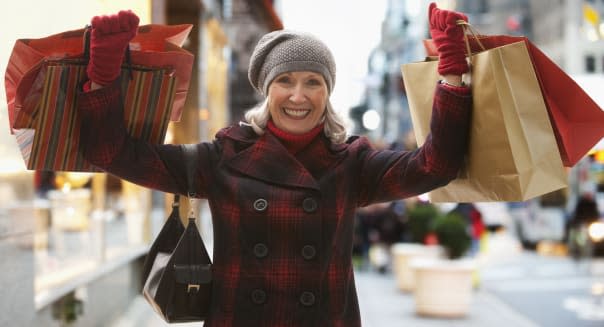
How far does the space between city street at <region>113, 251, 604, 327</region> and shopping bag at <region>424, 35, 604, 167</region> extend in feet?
20.4

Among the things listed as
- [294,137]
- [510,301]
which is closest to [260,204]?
[294,137]

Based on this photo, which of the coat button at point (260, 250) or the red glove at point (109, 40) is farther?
the coat button at point (260, 250)

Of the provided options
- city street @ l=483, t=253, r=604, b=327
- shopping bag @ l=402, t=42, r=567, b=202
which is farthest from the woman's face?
city street @ l=483, t=253, r=604, b=327

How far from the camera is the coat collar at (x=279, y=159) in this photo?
283 centimetres

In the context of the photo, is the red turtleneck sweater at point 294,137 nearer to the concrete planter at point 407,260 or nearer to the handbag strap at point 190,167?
the handbag strap at point 190,167

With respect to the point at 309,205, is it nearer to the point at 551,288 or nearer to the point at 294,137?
the point at 294,137

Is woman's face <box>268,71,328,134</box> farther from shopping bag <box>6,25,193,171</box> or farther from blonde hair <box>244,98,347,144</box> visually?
shopping bag <box>6,25,193,171</box>

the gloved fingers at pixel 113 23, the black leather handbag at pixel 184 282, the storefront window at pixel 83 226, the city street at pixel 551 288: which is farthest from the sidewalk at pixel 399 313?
the gloved fingers at pixel 113 23

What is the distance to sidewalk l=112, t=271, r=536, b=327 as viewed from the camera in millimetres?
8805

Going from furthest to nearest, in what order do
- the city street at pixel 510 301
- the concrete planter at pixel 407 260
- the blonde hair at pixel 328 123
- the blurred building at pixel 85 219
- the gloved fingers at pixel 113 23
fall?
the concrete planter at pixel 407 260 → the city street at pixel 510 301 → the blurred building at pixel 85 219 → the blonde hair at pixel 328 123 → the gloved fingers at pixel 113 23

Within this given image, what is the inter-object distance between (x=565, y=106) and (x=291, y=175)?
950mm

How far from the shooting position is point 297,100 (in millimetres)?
2824

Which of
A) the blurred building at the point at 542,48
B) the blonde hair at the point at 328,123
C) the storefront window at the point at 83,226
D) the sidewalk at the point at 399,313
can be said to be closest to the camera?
the blonde hair at the point at 328,123

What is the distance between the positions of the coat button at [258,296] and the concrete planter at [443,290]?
7.98 meters
